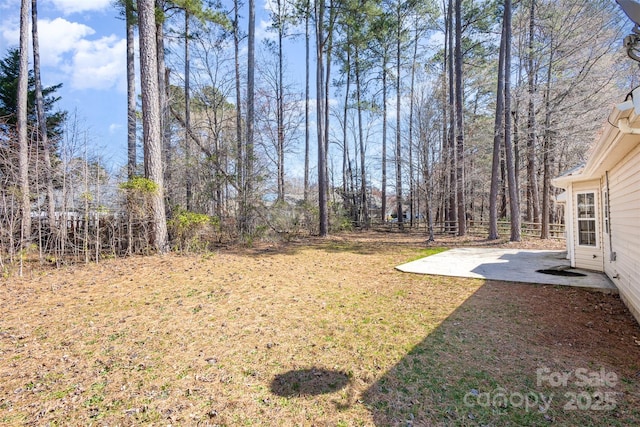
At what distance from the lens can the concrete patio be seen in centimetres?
482

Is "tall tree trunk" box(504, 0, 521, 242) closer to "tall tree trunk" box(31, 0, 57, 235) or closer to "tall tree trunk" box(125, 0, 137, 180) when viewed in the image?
"tall tree trunk" box(125, 0, 137, 180)

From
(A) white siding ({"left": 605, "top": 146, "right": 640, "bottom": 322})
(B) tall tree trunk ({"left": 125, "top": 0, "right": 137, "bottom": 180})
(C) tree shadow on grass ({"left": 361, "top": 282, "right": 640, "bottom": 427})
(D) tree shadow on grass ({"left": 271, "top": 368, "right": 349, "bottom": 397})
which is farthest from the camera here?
(B) tall tree trunk ({"left": 125, "top": 0, "right": 137, "bottom": 180})

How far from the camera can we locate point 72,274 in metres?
5.08

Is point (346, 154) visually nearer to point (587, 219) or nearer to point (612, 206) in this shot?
point (587, 219)

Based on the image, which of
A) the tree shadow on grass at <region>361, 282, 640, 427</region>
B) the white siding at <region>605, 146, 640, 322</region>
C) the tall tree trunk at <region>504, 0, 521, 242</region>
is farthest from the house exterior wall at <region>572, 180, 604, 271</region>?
the tall tree trunk at <region>504, 0, 521, 242</region>

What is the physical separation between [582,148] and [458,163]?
413cm

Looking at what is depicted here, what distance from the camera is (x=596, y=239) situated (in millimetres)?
5344

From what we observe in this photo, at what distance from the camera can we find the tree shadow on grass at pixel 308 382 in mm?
2164

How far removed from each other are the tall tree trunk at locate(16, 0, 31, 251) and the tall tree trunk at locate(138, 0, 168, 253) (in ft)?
6.74

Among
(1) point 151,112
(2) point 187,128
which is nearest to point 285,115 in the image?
(2) point 187,128

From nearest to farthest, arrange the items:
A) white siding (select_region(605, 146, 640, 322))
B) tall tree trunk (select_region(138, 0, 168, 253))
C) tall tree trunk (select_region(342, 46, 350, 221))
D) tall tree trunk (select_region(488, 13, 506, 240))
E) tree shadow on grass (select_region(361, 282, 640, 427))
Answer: tree shadow on grass (select_region(361, 282, 640, 427))
white siding (select_region(605, 146, 640, 322))
tall tree trunk (select_region(138, 0, 168, 253))
tall tree trunk (select_region(488, 13, 506, 240))
tall tree trunk (select_region(342, 46, 350, 221))

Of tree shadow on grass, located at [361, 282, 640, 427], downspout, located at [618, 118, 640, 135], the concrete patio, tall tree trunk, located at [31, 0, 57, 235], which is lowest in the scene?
tree shadow on grass, located at [361, 282, 640, 427]

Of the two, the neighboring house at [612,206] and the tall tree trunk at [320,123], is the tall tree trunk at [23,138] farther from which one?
the neighboring house at [612,206]

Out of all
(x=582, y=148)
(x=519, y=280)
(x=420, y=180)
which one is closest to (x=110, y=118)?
(x=420, y=180)
